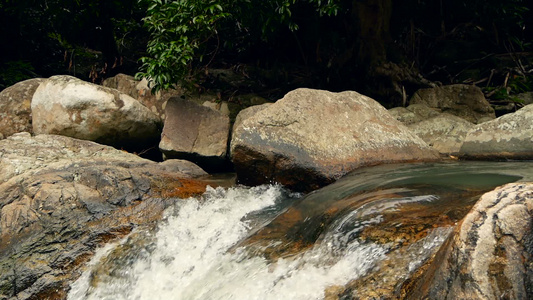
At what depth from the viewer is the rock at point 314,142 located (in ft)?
16.3

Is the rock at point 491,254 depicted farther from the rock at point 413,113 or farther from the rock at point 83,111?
the rock at point 83,111

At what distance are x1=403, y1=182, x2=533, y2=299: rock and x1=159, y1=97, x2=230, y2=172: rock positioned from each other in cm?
456

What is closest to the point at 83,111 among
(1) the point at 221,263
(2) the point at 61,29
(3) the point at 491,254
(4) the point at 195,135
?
(4) the point at 195,135

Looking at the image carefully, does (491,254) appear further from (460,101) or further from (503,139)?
(460,101)

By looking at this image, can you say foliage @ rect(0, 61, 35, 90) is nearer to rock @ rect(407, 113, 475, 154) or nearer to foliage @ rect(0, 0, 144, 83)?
foliage @ rect(0, 0, 144, 83)

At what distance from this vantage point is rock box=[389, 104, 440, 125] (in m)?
7.14

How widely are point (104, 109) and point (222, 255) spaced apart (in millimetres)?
3514

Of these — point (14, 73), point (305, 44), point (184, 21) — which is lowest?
point (14, 73)

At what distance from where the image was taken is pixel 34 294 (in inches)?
156

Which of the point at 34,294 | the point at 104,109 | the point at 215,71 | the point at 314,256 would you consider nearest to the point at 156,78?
the point at 104,109

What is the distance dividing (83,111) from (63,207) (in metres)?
2.33

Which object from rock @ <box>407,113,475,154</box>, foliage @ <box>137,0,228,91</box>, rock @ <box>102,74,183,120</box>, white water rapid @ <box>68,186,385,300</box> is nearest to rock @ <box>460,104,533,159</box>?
rock @ <box>407,113,475,154</box>

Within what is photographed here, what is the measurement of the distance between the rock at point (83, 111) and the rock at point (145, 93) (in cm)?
64

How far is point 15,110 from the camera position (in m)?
7.00
